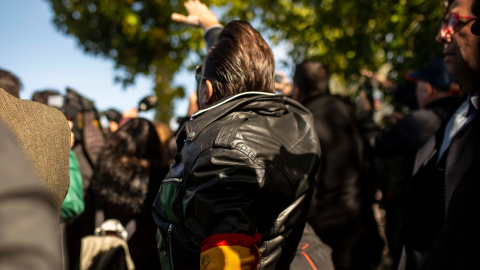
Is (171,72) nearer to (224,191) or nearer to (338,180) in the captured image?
(338,180)

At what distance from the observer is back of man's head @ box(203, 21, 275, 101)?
1.59 metres

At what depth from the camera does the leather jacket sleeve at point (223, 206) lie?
1.25 metres

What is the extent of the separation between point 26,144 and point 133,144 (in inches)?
69.0

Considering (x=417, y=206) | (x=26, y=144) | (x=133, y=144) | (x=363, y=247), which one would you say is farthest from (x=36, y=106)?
(x=363, y=247)

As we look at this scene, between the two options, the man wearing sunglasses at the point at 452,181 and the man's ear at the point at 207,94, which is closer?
the man wearing sunglasses at the point at 452,181

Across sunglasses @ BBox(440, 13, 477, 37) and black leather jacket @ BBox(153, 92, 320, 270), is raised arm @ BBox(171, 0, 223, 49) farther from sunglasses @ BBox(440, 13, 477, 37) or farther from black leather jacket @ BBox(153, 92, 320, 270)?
sunglasses @ BBox(440, 13, 477, 37)

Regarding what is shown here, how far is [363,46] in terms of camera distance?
170 inches

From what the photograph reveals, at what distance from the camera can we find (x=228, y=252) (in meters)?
1.23

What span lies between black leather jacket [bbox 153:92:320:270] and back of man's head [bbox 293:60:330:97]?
165cm

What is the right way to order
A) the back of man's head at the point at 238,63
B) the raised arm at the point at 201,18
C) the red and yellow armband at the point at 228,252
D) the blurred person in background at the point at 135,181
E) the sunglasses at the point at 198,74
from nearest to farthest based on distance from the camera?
the red and yellow armband at the point at 228,252
the back of man's head at the point at 238,63
the sunglasses at the point at 198,74
the raised arm at the point at 201,18
the blurred person in background at the point at 135,181

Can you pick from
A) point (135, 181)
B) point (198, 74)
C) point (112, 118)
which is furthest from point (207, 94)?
point (112, 118)

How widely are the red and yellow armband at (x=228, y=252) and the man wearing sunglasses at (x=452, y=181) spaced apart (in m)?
0.54

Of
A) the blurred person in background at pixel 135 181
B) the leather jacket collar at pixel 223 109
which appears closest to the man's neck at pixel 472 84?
the leather jacket collar at pixel 223 109

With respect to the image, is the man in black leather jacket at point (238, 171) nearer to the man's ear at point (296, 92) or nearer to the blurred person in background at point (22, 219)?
the blurred person in background at point (22, 219)
